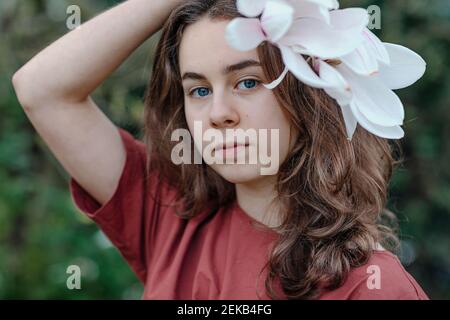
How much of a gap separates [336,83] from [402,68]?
17cm

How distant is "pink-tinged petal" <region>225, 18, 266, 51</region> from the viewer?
3.75 feet

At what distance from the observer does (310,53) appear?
117 cm

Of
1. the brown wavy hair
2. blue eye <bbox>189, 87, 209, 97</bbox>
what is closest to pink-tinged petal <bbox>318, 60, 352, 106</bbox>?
the brown wavy hair

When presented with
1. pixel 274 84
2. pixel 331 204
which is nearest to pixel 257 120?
pixel 274 84

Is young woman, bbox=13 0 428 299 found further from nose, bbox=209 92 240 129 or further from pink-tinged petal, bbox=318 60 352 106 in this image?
pink-tinged petal, bbox=318 60 352 106

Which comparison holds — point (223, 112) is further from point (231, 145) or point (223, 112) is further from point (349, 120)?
point (349, 120)

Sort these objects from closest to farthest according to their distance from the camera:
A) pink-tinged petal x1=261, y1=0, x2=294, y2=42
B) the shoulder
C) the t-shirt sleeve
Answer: pink-tinged petal x1=261, y1=0, x2=294, y2=42 → the shoulder → the t-shirt sleeve

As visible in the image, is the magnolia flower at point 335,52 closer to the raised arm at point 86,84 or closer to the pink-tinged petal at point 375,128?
the pink-tinged petal at point 375,128

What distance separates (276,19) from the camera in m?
1.15

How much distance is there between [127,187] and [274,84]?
432mm

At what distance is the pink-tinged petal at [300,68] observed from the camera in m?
1.15
